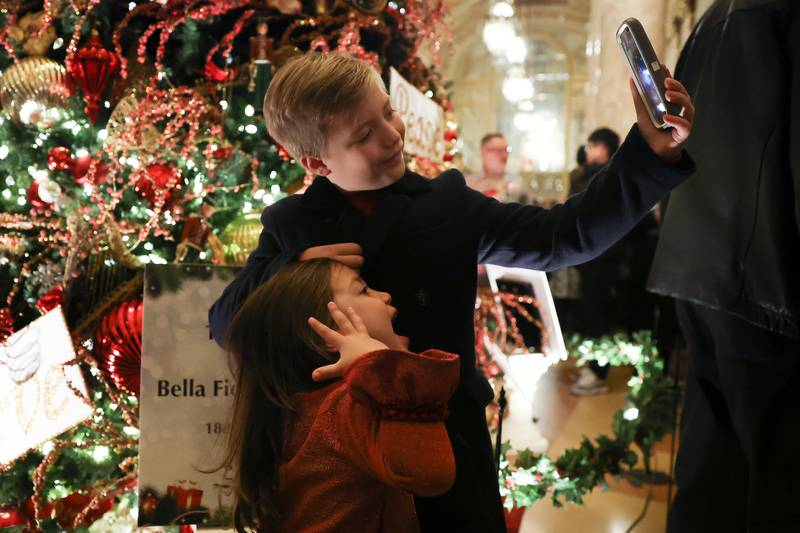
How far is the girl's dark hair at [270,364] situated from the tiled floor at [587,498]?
1.36 metres

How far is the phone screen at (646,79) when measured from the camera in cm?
94

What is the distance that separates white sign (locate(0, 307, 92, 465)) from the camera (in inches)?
62.6

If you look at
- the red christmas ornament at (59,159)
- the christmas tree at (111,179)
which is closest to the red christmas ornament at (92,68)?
the christmas tree at (111,179)

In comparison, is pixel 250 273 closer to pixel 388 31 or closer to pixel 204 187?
pixel 204 187

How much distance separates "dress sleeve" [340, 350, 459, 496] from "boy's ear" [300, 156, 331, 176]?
0.36 meters

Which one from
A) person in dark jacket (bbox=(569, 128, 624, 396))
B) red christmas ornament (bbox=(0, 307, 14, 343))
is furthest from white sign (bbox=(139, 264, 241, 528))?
person in dark jacket (bbox=(569, 128, 624, 396))

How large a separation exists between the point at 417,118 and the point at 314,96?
2.77 feet

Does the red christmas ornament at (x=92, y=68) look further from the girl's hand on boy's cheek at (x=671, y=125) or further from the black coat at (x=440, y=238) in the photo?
the girl's hand on boy's cheek at (x=671, y=125)

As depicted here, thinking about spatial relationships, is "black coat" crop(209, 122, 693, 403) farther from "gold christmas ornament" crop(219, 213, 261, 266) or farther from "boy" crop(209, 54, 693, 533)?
"gold christmas ornament" crop(219, 213, 261, 266)

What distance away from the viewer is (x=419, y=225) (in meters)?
1.12

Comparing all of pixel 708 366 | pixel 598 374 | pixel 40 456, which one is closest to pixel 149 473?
pixel 40 456

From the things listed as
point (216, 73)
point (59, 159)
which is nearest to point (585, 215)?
point (216, 73)

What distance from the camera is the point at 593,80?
6922 mm

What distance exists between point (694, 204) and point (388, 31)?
1019 millimetres
